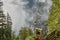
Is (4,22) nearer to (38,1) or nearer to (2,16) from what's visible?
(2,16)

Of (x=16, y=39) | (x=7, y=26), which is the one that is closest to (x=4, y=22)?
(x=7, y=26)

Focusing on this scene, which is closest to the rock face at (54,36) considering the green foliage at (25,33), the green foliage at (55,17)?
the green foliage at (55,17)

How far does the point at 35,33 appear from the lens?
1.92 metres

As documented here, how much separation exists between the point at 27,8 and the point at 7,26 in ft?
0.76

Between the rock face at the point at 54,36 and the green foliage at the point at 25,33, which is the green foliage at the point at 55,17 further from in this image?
the green foliage at the point at 25,33

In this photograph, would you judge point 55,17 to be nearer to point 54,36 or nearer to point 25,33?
point 54,36

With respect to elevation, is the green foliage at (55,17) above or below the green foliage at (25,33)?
above

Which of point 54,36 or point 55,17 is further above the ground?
point 55,17

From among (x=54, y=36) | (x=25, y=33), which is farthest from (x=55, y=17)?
(x=25, y=33)

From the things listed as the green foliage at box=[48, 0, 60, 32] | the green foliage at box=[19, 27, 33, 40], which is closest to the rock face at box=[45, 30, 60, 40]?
the green foliage at box=[48, 0, 60, 32]

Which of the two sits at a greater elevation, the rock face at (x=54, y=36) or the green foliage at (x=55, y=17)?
the green foliage at (x=55, y=17)

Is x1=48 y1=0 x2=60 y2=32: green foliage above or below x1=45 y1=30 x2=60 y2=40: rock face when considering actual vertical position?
above

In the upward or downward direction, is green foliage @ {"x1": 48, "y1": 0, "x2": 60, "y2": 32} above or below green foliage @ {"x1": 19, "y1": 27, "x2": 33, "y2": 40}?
above

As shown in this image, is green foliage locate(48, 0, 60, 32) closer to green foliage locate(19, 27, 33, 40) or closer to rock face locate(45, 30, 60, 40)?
rock face locate(45, 30, 60, 40)
